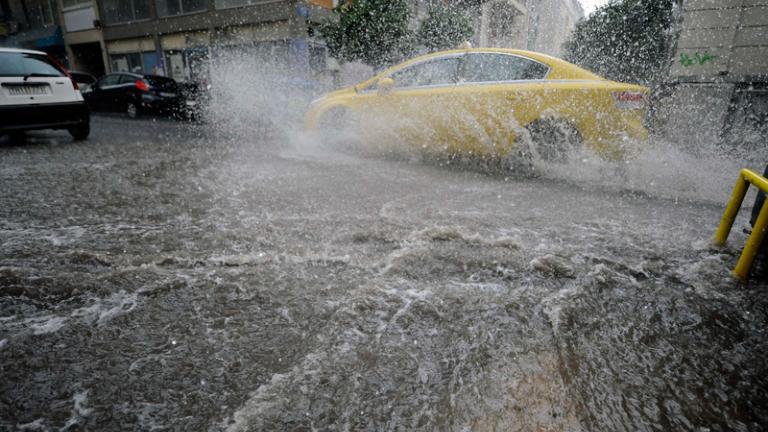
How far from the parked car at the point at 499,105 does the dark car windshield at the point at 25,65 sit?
483 cm

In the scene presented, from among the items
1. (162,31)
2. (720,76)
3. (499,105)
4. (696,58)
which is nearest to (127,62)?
(162,31)

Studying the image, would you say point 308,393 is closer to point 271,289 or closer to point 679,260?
point 271,289

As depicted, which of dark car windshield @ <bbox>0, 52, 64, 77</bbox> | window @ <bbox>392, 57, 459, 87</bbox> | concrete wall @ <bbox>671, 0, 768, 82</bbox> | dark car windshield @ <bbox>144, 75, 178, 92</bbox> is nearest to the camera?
window @ <bbox>392, 57, 459, 87</bbox>

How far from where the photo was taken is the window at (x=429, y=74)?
563cm

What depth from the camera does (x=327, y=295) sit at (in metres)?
2.29

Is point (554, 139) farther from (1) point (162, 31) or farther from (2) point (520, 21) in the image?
(2) point (520, 21)

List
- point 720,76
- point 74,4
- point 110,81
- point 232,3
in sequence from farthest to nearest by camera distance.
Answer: point 74,4
point 232,3
point 110,81
point 720,76

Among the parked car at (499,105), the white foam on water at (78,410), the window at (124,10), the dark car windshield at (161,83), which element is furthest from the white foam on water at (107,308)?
the window at (124,10)

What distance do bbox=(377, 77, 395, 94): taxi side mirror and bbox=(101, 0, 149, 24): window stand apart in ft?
72.5

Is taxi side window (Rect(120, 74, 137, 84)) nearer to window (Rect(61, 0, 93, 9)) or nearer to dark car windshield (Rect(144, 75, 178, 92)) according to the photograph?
dark car windshield (Rect(144, 75, 178, 92))

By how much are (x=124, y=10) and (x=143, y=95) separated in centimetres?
1537

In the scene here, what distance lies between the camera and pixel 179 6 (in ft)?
66.6

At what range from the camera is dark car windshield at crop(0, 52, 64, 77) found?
19.6 feet

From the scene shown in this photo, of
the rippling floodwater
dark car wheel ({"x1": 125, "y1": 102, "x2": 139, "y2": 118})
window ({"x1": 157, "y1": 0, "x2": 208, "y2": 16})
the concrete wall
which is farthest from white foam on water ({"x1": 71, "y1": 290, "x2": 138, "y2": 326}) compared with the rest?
window ({"x1": 157, "y1": 0, "x2": 208, "y2": 16})
